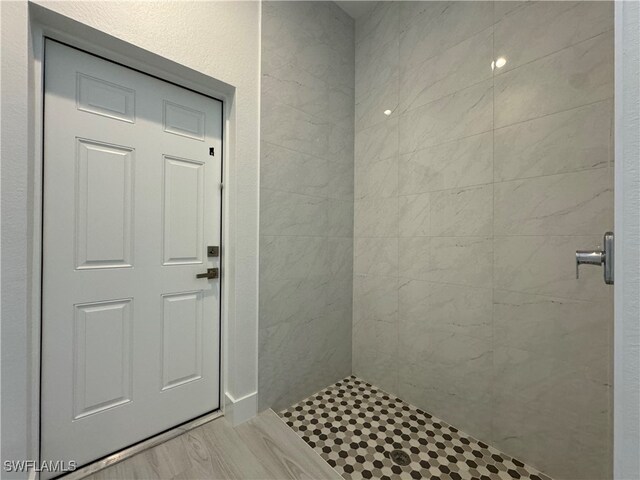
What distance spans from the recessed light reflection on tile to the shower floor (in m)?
2.05

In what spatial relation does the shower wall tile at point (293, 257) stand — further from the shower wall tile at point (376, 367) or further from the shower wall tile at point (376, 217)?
the shower wall tile at point (376, 367)

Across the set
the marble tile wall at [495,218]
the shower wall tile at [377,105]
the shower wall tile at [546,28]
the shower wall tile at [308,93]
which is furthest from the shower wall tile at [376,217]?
the shower wall tile at [546,28]

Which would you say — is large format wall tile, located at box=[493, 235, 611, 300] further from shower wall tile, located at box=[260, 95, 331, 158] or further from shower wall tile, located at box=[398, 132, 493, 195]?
shower wall tile, located at box=[260, 95, 331, 158]

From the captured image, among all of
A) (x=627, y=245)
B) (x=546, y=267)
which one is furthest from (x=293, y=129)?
(x=627, y=245)

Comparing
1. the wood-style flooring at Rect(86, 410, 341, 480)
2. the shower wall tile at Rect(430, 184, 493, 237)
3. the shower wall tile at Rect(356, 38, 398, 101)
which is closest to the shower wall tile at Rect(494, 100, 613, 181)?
the shower wall tile at Rect(430, 184, 493, 237)

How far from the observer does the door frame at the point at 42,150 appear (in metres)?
1.10

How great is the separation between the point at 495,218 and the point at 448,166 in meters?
0.41

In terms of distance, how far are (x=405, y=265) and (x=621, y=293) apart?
4.82 ft

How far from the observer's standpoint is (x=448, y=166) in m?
1.63

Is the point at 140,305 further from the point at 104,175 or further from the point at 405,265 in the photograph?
the point at 405,265

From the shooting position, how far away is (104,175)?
1.29 meters

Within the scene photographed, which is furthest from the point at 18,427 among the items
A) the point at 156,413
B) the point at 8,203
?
the point at 8,203

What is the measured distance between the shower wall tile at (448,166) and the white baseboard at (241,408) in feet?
5.40

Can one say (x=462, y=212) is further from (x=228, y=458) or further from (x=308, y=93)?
(x=228, y=458)
